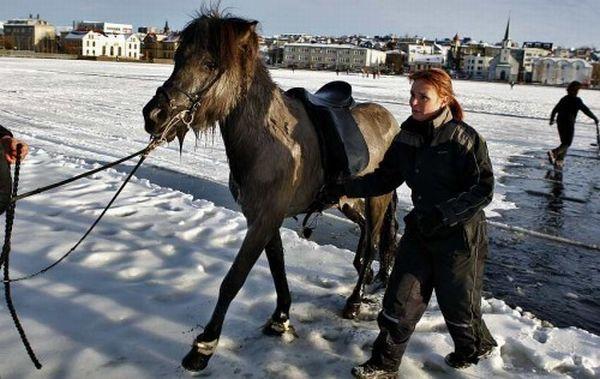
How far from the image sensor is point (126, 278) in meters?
4.64

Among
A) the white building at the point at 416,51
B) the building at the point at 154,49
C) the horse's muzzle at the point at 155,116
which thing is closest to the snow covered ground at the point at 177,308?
the horse's muzzle at the point at 155,116

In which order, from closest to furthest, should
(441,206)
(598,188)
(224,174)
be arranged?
(441,206) < (224,174) < (598,188)

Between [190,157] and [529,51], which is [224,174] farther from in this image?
[529,51]

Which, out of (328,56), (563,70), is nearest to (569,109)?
(563,70)

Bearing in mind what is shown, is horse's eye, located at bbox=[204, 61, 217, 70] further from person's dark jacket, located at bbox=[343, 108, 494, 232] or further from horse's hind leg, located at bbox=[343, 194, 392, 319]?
horse's hind leg, located at bbox=[343, 194, 392, 319]

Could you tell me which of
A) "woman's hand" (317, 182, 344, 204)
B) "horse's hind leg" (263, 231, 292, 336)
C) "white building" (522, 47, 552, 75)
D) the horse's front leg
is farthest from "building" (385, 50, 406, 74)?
the horse's front leg

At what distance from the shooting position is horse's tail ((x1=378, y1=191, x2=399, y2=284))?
4746mm

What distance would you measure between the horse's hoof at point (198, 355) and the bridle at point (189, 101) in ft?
4.00

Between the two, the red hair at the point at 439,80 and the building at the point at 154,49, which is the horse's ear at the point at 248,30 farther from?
the building at the point at 154,49

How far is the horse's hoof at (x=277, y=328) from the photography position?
12.4 feet

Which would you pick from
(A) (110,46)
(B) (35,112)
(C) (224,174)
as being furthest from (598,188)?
(A) (110,46)

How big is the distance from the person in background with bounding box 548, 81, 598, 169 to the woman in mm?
9973

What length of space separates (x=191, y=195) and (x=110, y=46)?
156592mm

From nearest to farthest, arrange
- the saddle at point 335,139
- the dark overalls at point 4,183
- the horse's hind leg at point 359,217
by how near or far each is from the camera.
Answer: the dark overalls at point 4,183
the saddle at point 335,139
the horse's hind leg at point 359,217
